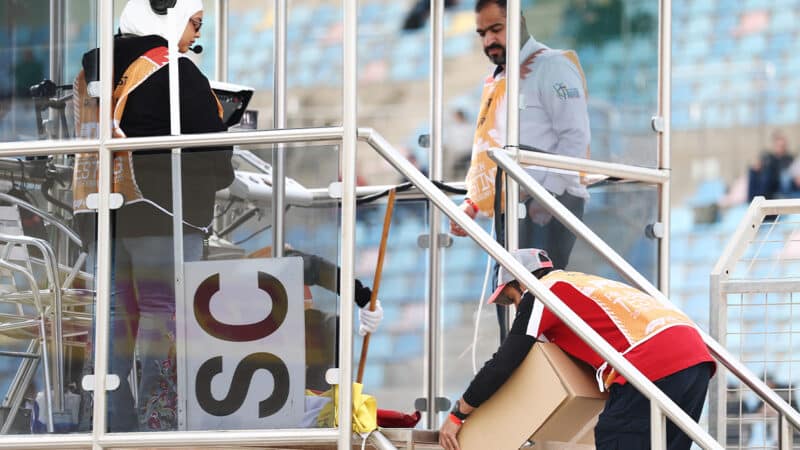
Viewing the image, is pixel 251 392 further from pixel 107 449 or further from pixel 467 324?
pixel 467 324

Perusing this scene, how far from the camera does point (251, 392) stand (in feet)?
15.1

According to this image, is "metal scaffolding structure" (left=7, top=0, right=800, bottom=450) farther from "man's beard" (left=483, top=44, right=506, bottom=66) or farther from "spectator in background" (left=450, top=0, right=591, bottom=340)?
"man's beard" (left=483, top=44, right=506, bottom=66)

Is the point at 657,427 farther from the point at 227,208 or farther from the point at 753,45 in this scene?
the point at 753,45

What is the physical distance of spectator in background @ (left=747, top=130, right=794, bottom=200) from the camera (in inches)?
564

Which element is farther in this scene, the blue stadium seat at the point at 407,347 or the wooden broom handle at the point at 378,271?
the blue stadium seat at the point at 407,347

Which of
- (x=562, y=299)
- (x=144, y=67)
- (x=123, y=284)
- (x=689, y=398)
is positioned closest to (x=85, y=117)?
(x=144, y=67)

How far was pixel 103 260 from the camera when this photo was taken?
475 cm

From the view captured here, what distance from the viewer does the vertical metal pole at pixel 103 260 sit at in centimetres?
470

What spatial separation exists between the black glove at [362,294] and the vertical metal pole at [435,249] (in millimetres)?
988

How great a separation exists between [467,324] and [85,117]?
73.2 inches

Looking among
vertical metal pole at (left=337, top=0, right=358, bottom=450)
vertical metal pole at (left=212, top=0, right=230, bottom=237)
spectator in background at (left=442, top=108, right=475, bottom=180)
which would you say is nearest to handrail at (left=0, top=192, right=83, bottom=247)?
vertical metal pole at (left=337, top=0, right=358, bottom=450)

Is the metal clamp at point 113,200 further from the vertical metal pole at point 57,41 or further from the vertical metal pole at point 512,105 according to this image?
the vertical metal pole at point 512,105

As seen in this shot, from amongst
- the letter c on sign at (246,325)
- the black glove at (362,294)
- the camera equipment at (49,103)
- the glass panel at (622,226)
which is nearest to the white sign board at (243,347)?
the letter c on sign at (246,325)

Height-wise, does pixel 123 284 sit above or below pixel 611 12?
below
